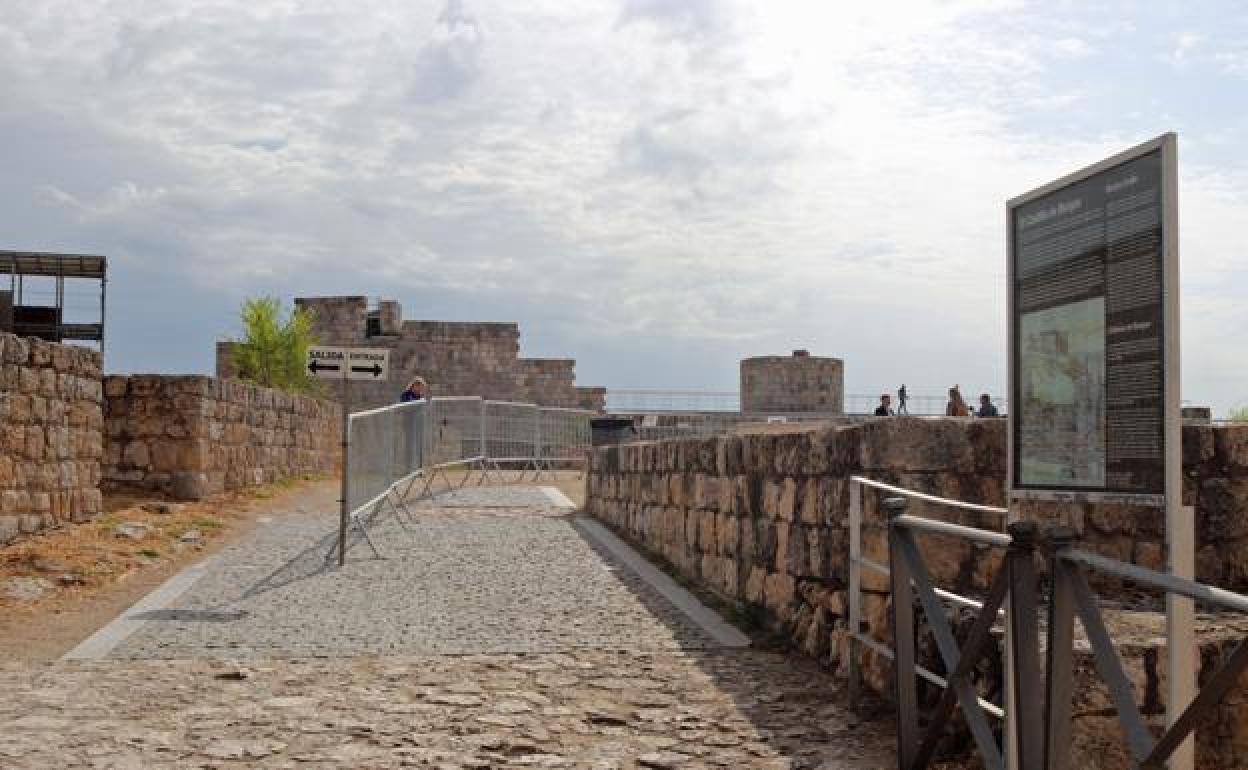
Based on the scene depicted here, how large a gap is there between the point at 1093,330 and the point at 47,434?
1035 cm

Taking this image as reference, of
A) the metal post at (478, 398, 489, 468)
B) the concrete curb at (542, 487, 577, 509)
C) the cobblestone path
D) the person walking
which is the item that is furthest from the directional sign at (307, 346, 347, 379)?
the person walking

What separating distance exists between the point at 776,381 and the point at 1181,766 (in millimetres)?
32412

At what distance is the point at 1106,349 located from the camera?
4.51 meters

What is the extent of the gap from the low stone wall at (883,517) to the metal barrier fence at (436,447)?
4.80 meters

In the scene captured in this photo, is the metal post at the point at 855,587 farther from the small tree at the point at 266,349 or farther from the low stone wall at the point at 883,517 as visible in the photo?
the small tree at the point at 266,349

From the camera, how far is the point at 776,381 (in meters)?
36.1

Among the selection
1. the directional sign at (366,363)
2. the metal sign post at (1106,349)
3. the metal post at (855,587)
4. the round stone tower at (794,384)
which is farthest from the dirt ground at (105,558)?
the round stone tower at (794,384)

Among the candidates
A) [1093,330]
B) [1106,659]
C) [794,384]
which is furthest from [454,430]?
[794,384]

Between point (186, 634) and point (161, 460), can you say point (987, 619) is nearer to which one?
point (186, 634)

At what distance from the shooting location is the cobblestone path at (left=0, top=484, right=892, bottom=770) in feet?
17.6

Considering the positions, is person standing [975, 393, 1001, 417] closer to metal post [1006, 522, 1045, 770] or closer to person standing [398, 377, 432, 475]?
person standing [398, 377, 432, 475]

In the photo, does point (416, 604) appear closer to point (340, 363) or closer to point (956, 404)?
point (340, 363)

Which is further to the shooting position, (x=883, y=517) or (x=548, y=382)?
(x=548, y=382)

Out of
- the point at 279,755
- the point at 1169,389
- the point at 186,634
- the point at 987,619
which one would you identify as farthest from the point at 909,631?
the point at 186,634
